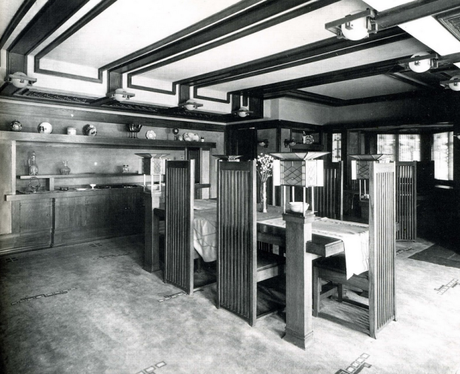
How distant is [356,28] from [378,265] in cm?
209

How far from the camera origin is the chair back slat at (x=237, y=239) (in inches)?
120

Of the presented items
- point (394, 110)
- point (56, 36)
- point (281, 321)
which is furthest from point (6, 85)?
point (394, 110)

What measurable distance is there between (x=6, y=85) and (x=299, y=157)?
4.20m

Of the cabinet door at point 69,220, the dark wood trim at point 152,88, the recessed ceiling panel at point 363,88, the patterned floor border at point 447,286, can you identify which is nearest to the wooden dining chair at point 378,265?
the patterned floor border at point 447,286

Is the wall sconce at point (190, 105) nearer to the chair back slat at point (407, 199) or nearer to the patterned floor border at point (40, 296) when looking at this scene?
the patterned floor border at point (40, 296)

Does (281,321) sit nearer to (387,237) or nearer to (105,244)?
(387,237)

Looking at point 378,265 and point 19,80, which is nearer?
point 378,265

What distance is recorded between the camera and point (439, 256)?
5316 millimetres

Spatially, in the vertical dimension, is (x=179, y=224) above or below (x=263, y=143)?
below

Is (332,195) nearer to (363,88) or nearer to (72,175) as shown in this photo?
(363,88)

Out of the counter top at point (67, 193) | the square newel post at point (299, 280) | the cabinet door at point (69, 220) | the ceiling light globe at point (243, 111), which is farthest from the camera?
the ceiling light globe at point (243, 111)

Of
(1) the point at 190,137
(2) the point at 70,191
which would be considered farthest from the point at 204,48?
(1) the point at 190,137

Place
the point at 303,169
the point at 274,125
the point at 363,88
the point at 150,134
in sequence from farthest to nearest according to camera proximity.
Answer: the point at 274,125 < the point at 150,134 < the point at 363,88 < the point at 303,169

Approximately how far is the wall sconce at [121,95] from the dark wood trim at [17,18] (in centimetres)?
156
